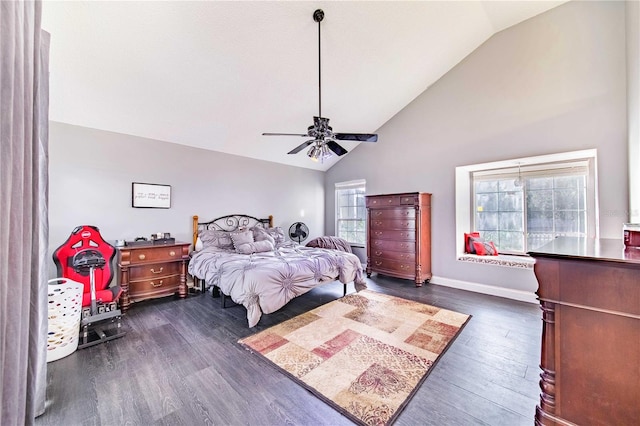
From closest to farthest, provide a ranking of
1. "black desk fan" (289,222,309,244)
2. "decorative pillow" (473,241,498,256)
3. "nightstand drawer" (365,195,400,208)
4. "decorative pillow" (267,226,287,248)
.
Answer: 1. "decorative pillow" (473,241,498,256)
2. "nightstand drawer" (365,195,400,208)
3. "decorative pillow" (267,226,287,248)
4. "black desk fan" (289,222,309,244)

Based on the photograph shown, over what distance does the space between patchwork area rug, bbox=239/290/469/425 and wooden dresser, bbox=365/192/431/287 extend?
109 centimetres

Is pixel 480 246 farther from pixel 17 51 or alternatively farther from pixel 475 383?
pixel 17 51

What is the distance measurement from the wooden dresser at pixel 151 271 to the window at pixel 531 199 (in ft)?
15.4

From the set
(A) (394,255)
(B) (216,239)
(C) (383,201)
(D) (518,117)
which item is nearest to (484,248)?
(A) (394,255)

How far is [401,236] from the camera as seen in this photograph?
464cm

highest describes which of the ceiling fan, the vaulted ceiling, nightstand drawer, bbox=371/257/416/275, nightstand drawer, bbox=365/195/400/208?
the vaulted ceiling

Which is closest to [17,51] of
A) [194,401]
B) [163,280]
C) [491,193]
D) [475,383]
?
[194,401]

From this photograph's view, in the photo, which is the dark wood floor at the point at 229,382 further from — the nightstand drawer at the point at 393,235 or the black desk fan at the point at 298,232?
the black desk fan at the point at 298,232

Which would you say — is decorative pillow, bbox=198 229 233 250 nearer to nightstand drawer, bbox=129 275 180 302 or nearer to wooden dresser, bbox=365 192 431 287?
nightstand drawer, bbox=129 275 180 302

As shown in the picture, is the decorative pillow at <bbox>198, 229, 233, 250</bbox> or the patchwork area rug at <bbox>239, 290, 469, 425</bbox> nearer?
the patchwork area rug at <bbox>239, 290, 469, 425</bbox>

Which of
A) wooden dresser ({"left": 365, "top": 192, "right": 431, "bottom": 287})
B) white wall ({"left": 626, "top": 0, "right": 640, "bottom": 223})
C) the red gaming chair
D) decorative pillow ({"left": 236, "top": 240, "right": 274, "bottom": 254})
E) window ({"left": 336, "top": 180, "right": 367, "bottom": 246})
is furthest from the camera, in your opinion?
window ({"left": 336, "top": 180, "right": 367, "bottom": 246})

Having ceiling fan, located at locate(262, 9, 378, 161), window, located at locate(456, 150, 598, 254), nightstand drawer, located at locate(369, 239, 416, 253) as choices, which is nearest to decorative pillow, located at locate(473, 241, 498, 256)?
window, located at locate(456, 150, 598, 254)

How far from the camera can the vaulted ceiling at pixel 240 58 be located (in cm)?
255

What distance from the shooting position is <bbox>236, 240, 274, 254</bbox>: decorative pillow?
4.07 m
